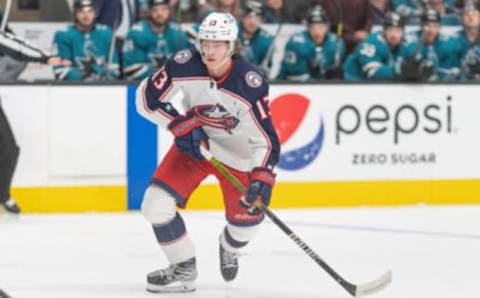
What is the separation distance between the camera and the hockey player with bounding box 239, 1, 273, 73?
312 inches

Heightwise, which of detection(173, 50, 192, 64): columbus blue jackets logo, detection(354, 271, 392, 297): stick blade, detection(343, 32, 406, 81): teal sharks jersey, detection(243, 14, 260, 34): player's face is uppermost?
detection(173, 50, 192, 64): columbus blue jackets logo

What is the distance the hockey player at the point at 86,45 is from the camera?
7586mm

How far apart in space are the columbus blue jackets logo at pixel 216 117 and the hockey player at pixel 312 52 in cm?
290

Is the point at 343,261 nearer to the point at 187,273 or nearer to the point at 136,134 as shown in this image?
the point at 187,273

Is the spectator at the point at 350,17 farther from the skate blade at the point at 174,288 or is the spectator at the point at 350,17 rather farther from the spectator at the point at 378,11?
the skate blade at the point at 174,288

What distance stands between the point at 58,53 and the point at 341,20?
6.33ft

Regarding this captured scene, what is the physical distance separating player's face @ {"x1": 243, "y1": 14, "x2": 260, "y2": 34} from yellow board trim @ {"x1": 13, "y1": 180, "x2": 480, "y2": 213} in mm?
1057

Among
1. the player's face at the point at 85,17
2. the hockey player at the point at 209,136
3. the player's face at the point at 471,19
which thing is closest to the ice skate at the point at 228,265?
the hockey player at the point at 209,136

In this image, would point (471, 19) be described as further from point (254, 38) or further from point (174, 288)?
point (174, 288)

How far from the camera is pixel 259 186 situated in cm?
482

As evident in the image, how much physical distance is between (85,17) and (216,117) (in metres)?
2.82

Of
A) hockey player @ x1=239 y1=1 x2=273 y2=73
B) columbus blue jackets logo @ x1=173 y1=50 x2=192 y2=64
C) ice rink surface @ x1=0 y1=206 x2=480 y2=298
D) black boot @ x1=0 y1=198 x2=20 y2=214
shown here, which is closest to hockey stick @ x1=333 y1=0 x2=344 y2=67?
hockey player @ x1=239 y1=1 x2=273 y2=73

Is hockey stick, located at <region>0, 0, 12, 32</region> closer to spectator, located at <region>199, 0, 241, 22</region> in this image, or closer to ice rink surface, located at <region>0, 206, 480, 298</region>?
ice rink surface, located at <region>0, 206, 480, 298</region>

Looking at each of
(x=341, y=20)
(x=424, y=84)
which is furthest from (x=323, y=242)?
(x=341, y=20)
